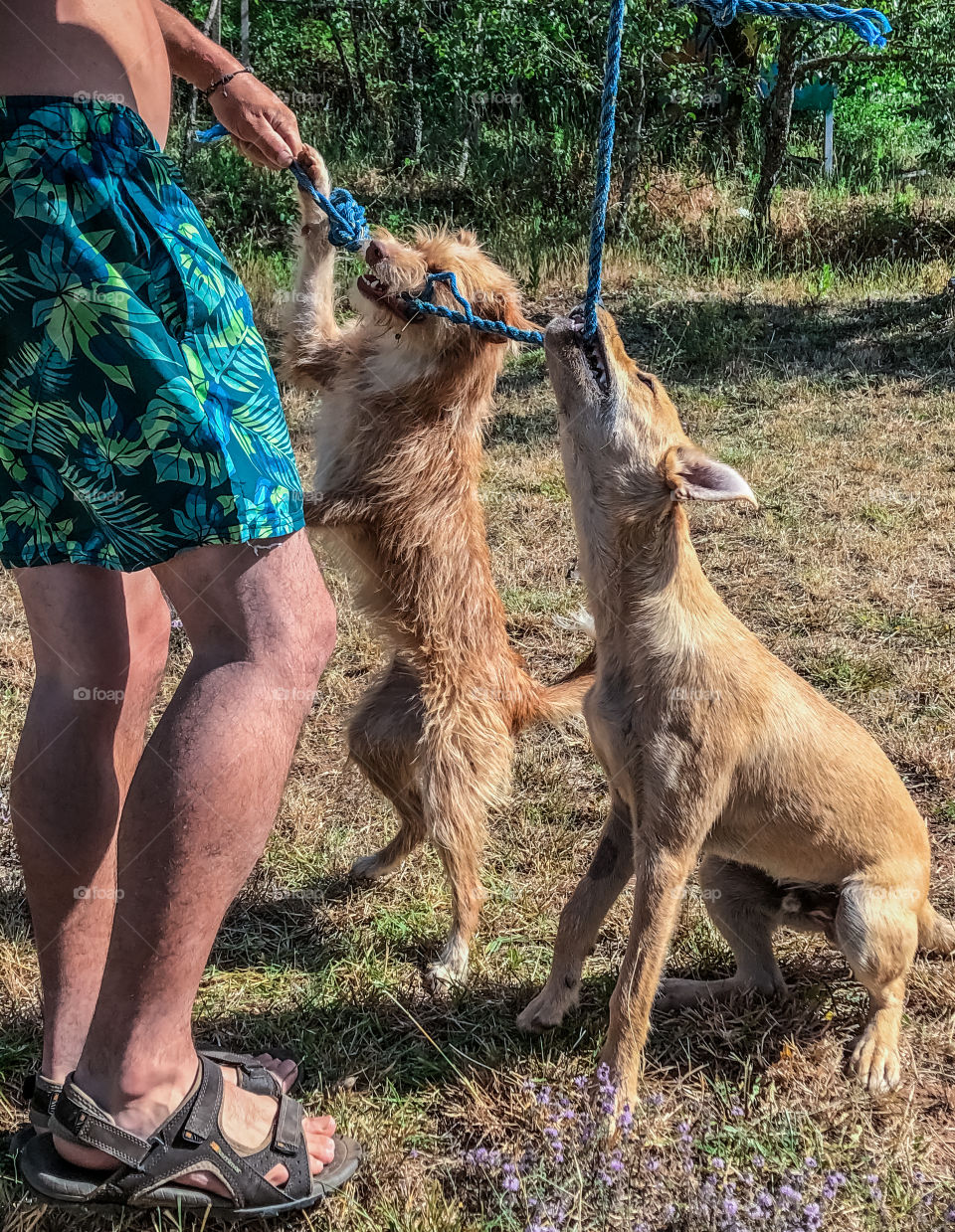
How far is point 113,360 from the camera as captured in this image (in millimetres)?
1468

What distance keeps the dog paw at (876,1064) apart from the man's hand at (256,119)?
2457 mm

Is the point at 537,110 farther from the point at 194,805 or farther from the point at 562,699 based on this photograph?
the point at 194,805

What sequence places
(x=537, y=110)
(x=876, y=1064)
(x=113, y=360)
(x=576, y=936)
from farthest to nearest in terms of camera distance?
1. (x=537, y=110)
2. (x=576, y=936)
3. (x=876, y=1064)
4. (x=113, y=360)

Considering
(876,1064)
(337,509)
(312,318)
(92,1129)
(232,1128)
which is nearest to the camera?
(92,1129)

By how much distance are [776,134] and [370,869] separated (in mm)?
8614

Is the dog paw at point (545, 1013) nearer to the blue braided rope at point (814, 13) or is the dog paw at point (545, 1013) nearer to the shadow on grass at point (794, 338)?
the blue braided rope at point (814, 13)

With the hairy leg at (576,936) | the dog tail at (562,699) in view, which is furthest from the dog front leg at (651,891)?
the dog tail at (562,699)

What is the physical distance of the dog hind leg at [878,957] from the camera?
2205mm

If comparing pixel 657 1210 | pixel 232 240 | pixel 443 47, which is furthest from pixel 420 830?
pixel 443 47

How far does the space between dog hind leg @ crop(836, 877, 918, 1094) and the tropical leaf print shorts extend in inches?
59.8

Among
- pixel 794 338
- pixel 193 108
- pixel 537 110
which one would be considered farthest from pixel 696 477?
pixel 537 110

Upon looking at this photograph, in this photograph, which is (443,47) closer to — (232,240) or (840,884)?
(232,240)

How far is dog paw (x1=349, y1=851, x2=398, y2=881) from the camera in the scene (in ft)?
9.53

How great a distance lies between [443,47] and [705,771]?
34.0 ft
